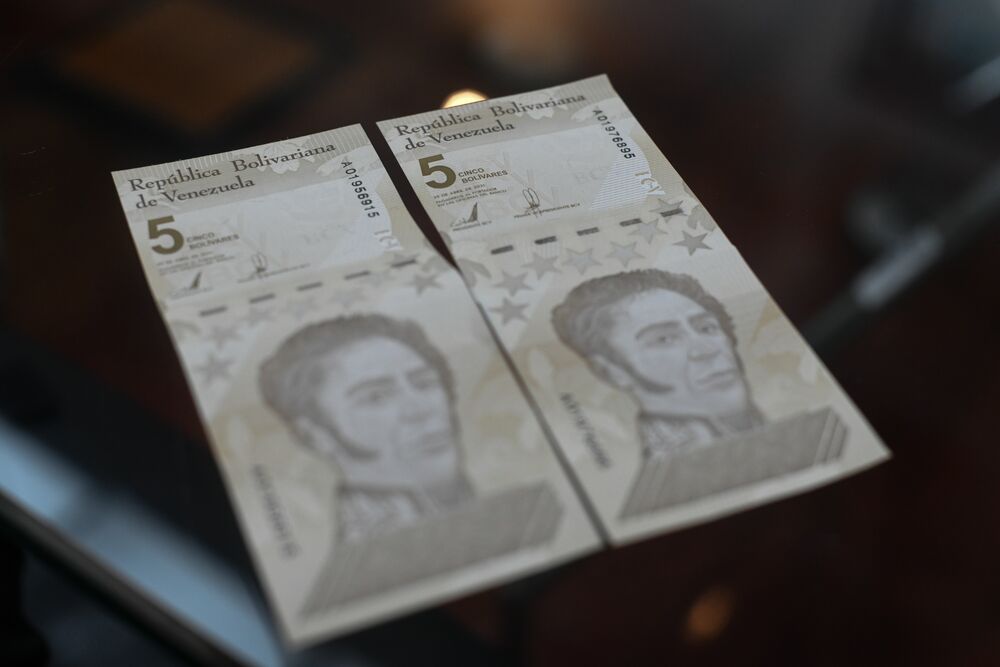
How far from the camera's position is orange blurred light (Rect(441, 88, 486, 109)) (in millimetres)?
724

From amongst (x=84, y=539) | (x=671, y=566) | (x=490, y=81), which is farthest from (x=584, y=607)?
(x=490, y=81)

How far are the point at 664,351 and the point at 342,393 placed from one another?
184mm

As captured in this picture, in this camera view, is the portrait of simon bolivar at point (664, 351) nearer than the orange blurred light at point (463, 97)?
Yes

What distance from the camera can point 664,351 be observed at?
0.58 meters

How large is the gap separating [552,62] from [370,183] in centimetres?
20

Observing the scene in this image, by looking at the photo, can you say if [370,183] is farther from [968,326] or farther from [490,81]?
[968,326]

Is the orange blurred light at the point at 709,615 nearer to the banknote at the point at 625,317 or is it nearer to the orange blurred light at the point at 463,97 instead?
the banknote at the point at 625,317

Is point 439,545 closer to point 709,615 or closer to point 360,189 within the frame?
point 709,615

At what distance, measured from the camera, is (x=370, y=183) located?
0.66 meters

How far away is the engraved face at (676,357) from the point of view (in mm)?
559

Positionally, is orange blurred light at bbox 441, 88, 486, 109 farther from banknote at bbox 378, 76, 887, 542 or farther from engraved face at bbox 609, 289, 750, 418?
engraved face at bbox 609, 289, 750, 418

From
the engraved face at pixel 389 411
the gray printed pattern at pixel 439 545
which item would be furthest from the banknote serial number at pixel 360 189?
the gray printed pattern at pixel 439 545

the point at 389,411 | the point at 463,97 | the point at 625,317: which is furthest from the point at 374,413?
the point at 463,97

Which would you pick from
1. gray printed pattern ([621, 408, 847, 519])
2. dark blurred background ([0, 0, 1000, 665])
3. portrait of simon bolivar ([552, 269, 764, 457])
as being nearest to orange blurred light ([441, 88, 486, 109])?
dark blurred background ([0, 0, 1000, 665])
